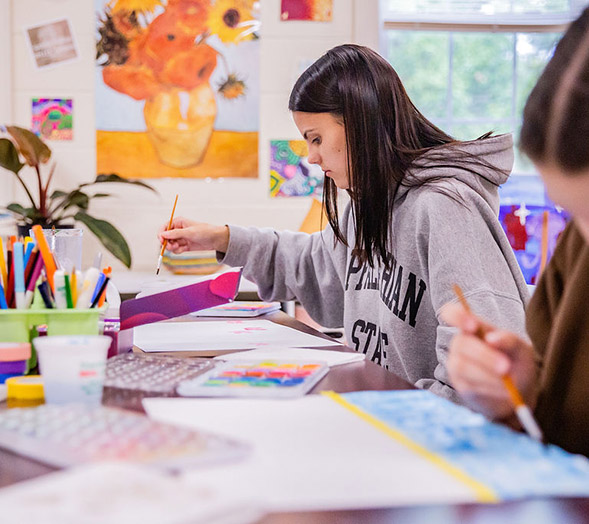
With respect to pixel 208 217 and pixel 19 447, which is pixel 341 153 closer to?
Answer: pixel 19 447

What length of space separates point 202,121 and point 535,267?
4.76 ft

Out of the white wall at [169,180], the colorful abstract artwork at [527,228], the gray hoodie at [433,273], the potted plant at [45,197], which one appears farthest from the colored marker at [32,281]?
the colorful abstract artwork at [527,228]

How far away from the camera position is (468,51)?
3258 millimetres

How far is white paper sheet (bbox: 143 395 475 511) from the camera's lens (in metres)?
0.52

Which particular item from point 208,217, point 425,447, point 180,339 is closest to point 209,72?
point 208,217

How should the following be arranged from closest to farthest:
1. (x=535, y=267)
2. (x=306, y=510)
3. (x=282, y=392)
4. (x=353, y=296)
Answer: (x=306, y=510), (x=282, y=392), (x=353, y=296), (x=535, y=267)

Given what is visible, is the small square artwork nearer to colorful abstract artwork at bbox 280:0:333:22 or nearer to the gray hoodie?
colorful abstract artwork at bbox 280:0:333:22

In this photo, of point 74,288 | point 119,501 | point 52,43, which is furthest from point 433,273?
point 52,43

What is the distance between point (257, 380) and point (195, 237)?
3.02ft

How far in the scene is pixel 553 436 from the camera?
885 mm

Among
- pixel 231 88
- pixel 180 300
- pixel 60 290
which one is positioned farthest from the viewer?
pixel 231 88

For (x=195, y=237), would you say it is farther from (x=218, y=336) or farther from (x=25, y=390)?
(x=25, y=390)

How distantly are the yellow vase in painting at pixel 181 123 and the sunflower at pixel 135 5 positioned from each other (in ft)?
1.07

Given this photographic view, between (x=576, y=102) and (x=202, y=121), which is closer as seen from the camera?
(x=576, y=102)
